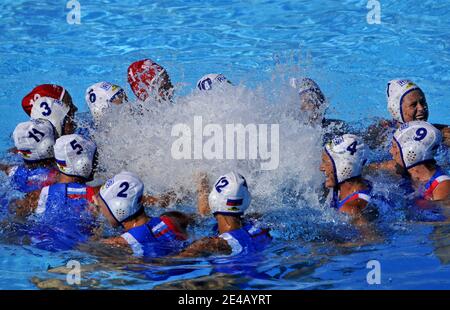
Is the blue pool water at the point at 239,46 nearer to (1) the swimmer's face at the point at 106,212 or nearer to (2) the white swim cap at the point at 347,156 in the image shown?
(2) the white swim cap at the point at 347,156

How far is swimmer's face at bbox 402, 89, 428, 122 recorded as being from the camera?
7895 millimetres

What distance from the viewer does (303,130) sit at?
7.97m

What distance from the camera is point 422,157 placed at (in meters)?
6.98

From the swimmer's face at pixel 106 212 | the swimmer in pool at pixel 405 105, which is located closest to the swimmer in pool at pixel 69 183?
the swimmer's face at pixel 106 212

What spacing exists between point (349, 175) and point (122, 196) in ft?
6.39

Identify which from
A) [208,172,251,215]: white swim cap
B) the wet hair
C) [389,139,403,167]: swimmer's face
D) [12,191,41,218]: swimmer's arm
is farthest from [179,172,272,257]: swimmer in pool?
[389,139,403,167]: swimmer's face

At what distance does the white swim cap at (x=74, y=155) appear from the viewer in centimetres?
670

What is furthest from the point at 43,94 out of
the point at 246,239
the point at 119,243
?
the point at 246,239

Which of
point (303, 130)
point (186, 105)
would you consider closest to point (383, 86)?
point (303, 130)

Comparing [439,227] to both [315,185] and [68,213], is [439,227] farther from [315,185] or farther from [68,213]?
[68,213]

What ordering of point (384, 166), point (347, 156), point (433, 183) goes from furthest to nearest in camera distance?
point (384, 166)
point (433, 183)
point (347, 156)

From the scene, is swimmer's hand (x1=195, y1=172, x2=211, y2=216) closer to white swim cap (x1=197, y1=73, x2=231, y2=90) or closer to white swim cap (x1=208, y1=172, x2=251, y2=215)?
white swim cap (x1=208, y1=172, x2=251, y2=215)

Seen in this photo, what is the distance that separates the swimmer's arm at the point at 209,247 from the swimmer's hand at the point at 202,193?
83 centimetres

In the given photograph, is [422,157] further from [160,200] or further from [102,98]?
[102,98]
